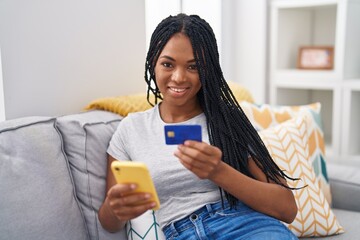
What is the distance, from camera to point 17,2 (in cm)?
134

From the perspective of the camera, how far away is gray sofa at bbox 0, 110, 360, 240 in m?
1.09

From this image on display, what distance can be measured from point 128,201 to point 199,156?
164 mm

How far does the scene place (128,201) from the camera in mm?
952

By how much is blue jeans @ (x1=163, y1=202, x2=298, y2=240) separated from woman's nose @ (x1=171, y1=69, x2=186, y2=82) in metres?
0.30

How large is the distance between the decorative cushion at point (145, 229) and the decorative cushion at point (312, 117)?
0.61 metres

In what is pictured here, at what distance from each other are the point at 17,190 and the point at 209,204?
441 mm

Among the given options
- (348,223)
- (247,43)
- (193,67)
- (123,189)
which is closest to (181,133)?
(123,189)

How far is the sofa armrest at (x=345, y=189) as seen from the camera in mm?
1712

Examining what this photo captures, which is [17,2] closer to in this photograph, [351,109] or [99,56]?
[99,56]

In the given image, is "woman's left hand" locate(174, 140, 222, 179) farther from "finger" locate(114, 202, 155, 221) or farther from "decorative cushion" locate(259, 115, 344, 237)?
"decorative cushion" locate(259, 115, 344, 237)

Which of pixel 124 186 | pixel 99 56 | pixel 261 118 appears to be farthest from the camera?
pixel 261 118

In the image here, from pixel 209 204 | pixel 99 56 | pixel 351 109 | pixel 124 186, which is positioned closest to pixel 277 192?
pixel 209 204

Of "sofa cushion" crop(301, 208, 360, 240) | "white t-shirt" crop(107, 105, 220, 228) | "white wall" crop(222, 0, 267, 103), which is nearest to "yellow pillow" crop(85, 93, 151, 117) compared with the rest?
"white t-shirt" crop(107, 105, 220, 228)

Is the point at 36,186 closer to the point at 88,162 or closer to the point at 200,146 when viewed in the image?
the point at 88,162
